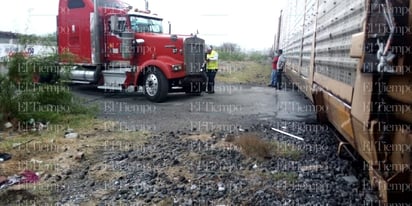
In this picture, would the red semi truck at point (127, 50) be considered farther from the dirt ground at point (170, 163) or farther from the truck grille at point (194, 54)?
the dirt ground at point (170, 163)

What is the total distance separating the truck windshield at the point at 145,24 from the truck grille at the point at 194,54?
1.29 metres

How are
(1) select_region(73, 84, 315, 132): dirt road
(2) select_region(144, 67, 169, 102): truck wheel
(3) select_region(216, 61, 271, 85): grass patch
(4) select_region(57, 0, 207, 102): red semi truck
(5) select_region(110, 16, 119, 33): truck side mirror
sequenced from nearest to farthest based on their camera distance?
(1) select_region(73, 84, 315, 132): dirt road, (2) select_region(144, 67, 169, 102): truck wheel, (4) select_region(57, 0, 207, 102): red semi truck, (5) select_region(110, 16, 119, 33): truck side mirror, (3) select_region(216, 61, 271, 85): grass patch

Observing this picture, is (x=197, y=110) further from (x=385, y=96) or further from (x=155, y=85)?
(x=385, y=96)

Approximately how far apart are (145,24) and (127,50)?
93 centimetres

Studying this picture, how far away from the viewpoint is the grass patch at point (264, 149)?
4.56 m

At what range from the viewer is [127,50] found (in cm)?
1014

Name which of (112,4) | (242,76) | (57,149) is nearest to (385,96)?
(57,149)

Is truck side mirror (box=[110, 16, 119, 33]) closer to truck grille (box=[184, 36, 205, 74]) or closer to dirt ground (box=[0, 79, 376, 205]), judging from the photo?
truck grille (box=[184, 36, 205, 74])

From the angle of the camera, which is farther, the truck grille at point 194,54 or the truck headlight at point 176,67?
the truck grille at point 194,54

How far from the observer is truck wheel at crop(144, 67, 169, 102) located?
31.2ft

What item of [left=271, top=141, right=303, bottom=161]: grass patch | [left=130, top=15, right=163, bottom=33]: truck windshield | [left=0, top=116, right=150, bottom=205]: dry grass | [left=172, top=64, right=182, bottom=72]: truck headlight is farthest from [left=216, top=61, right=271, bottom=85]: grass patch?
[left=271, top=141, right=303, bottom=161]: grass patch

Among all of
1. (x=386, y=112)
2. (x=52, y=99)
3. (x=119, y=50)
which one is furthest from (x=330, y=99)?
(x=119, y=50)

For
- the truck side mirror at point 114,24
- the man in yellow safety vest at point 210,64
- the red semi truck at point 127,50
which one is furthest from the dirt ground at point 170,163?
the man in yellow safety vest at point 210,64

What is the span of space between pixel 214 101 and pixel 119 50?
10.2 feet
